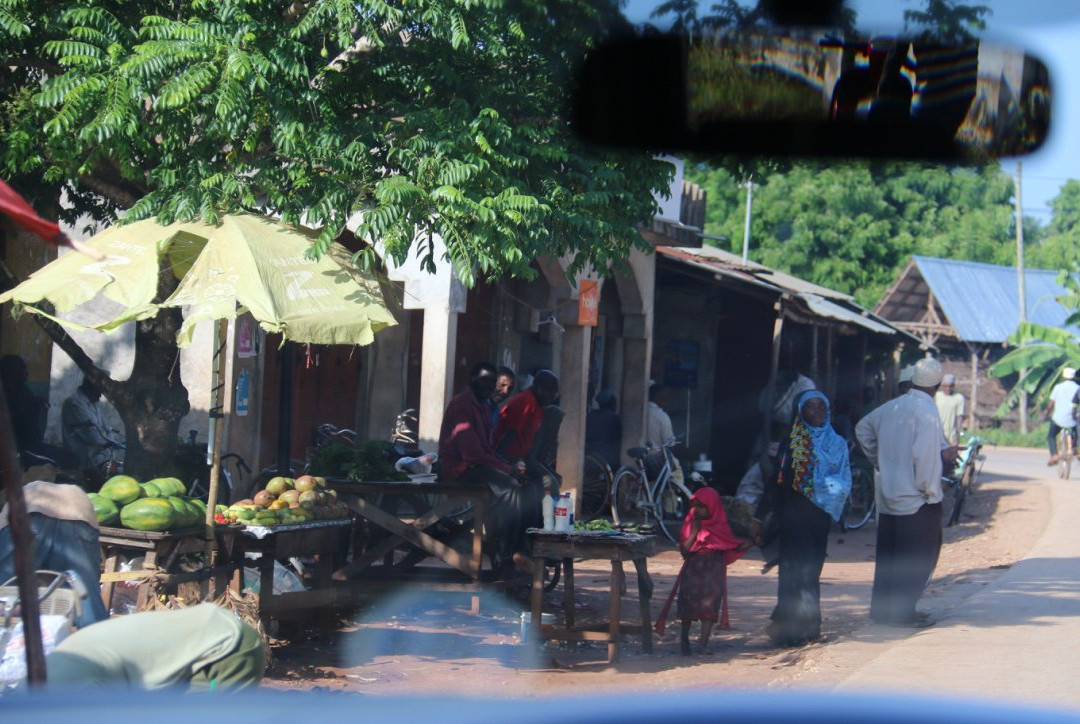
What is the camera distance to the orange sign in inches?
540

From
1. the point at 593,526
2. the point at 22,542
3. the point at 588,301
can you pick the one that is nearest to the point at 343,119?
the point at 593,526

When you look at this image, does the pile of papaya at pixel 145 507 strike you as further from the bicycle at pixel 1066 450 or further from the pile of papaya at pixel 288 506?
the bicycle at pixel 1066 450

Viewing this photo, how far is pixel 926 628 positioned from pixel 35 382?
28.8 feet

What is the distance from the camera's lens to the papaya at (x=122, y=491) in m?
6.49

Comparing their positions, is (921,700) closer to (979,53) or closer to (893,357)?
(979,53)

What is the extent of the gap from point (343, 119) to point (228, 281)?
1.67m

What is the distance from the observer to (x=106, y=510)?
6387mm

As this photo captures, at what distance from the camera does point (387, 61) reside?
7.43 m

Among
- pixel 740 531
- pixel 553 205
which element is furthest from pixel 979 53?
pixel 740 531

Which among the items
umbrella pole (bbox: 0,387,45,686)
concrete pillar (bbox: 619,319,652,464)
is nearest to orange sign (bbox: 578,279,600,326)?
concrete pillar (bbox: 619,319,652,464)

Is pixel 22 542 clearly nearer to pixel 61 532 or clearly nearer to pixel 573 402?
pixel 61 532

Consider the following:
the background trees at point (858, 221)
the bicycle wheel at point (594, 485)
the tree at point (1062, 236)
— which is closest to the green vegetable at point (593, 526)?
the bicycle wheel at point (594, 485)

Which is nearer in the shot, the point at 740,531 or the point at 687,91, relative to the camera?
the point at 687,91

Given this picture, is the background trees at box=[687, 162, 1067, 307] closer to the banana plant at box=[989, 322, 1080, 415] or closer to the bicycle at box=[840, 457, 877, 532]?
the banana plant at box=[989, 322, 1080, 415]
